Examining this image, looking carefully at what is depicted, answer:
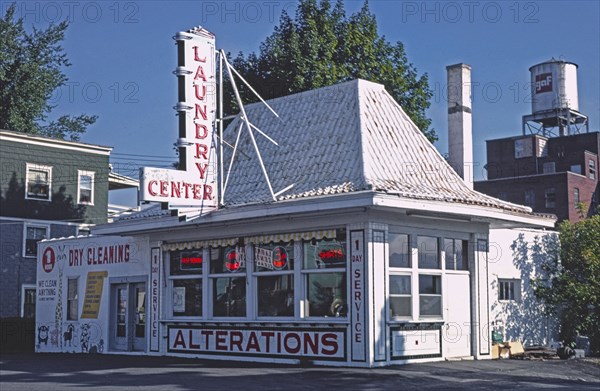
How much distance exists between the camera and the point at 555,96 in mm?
76188

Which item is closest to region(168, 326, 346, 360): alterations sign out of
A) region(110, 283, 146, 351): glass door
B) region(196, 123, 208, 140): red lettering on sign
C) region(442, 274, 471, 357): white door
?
region(110, 283, 146, 351): glass door

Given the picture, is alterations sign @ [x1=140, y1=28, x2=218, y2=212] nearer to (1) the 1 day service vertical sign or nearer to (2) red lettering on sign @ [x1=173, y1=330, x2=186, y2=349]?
(1) the 1 day service vertical sign

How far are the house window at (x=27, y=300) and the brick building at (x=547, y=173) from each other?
49869 millimetres

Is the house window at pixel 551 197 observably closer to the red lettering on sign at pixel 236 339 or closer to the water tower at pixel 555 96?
the water tower at pixel 555 96

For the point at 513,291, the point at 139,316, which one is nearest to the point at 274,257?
the point at 139,316

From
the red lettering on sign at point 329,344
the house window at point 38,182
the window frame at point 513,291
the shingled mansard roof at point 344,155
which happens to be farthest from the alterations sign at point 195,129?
the house window at point 38,182

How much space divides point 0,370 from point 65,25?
36997 millimetres

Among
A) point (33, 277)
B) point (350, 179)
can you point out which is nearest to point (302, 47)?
point (33, 277)

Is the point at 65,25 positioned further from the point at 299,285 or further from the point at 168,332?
the point at 299,285

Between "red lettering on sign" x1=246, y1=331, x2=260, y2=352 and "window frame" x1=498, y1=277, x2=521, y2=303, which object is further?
"window frame" x1=498, y1=277, x2=521, y2=303

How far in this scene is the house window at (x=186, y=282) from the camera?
23.1 m

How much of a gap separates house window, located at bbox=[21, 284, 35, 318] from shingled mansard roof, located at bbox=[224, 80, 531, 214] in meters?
17.8

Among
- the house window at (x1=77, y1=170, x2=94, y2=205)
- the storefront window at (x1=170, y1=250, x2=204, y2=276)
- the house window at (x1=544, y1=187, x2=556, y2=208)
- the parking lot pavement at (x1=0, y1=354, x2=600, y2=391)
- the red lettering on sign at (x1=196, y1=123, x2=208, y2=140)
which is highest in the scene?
the house window at (x1=544, y1=187, x2=556, y2=208)

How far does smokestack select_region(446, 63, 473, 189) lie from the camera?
24562mm
